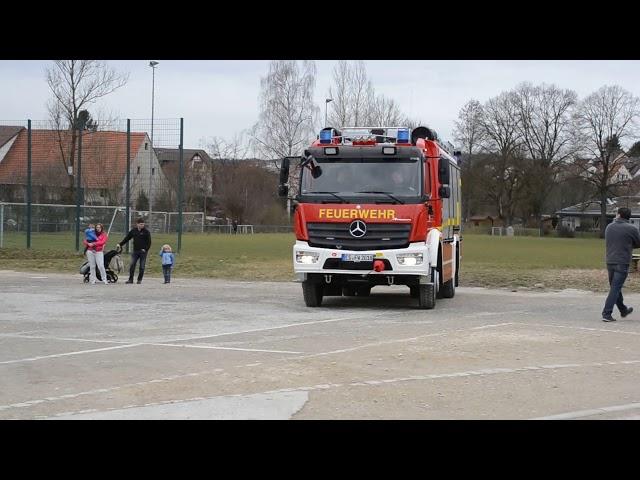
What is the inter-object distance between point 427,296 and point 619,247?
3.95 m

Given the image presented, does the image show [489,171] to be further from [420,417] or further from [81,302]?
[420,417]

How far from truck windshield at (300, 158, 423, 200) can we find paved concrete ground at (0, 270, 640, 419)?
237cm

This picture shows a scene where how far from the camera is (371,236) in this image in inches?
647

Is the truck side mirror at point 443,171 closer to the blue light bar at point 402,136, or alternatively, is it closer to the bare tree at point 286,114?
the blue light bar at point 402,136

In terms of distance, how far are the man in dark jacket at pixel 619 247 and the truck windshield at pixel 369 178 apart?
3.57 metres

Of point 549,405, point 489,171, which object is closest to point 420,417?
point 549,405

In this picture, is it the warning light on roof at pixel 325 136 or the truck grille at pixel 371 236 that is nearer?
the truck grille at pixel 371 236

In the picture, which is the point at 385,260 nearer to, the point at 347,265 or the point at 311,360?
the point at 347,265

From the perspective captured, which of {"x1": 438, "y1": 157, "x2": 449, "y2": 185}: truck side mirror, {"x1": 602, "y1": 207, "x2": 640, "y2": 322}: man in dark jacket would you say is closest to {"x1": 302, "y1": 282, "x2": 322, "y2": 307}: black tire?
{"x1": 438, "y1": 157, "x2": 449, "y2": 185}: truck side mirror

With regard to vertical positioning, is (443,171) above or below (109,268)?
above

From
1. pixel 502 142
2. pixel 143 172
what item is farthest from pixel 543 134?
pixel 143 172

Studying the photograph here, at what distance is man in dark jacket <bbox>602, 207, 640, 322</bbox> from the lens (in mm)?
15219

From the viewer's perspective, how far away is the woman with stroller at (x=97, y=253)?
23.8 metres

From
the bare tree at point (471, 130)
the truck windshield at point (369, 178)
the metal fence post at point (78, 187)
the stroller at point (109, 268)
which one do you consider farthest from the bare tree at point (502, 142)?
the truck windshield at point (369, 178)
